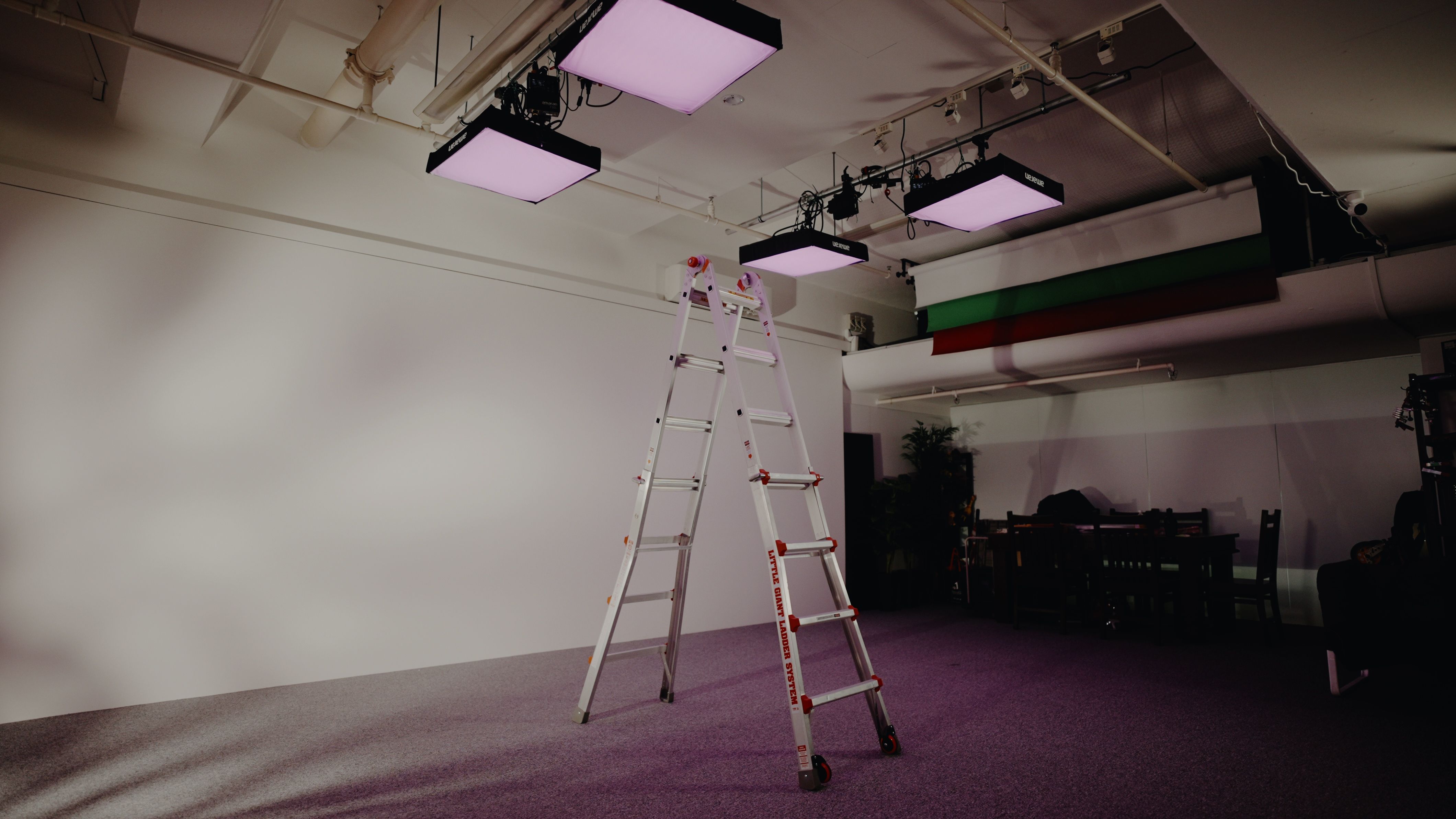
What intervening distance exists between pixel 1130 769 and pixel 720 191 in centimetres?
443

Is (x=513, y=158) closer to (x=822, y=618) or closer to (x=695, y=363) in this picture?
(x=695, y=363)

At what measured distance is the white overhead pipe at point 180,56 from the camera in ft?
10.4

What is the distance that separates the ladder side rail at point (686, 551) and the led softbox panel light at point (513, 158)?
123 cm

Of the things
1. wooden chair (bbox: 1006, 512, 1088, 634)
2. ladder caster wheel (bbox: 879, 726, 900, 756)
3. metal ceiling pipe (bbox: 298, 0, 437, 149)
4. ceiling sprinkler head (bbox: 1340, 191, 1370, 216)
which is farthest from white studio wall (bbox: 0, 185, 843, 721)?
ceiling sprinkler head (bbox: 1340, 191, 1370, 216)

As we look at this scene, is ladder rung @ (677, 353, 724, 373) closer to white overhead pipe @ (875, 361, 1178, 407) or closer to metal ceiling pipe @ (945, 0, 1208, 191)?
metal ceiling pipe @ (945, 0, 1208, 191)

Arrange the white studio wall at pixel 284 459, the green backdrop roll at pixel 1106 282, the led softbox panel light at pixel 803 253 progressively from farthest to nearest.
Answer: the green backdrop roll at pixel 1106 282 → the led softbox panel light at pixel 803 253 → the white studio wall at pixel 284 459

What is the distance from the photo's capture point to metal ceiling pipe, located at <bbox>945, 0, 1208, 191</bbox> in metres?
3.32

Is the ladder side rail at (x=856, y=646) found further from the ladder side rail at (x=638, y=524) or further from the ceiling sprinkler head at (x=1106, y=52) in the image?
the ceiling sprinkler head at (x=1106, y=52)

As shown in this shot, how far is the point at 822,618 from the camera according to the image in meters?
2.72

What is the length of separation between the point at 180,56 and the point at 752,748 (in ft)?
14.4

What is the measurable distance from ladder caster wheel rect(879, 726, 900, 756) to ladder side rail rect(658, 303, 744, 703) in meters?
1.19

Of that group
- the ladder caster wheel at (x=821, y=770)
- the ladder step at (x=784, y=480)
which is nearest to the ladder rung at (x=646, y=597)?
the ladder step at (x=784, y=480)

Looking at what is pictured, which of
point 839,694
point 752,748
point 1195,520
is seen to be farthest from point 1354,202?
point 752,748

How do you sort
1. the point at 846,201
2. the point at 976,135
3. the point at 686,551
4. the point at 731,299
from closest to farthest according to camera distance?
1. the point at 731,299
2. the point at 686,551
3. the point at 976,135
4. the point at 846,201
